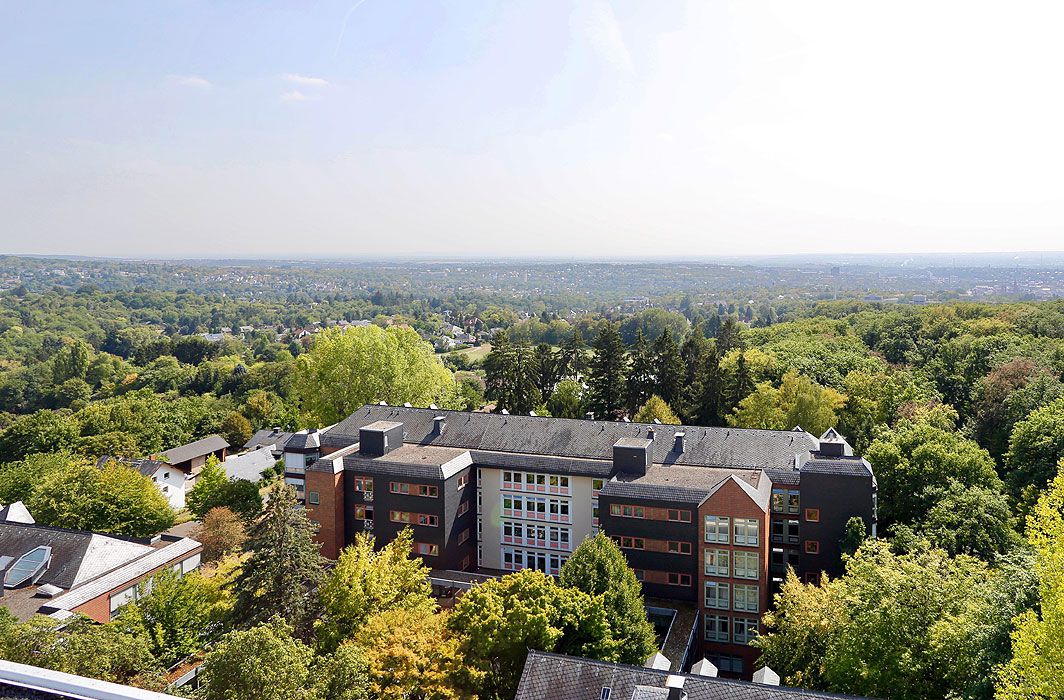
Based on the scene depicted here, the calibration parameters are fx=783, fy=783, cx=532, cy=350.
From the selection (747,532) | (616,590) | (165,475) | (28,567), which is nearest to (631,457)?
(747,532)

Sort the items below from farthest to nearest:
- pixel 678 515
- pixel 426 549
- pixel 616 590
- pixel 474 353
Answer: pixel 474 353
pixel 426 549
pixel 678 515
pixel 616 590

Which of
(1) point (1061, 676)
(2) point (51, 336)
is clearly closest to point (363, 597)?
(1) point (1061, 676)

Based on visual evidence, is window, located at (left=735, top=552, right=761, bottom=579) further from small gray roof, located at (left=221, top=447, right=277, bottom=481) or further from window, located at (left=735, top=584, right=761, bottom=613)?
small gray roof, located at (left=221, top=447, right=277, bottom=481)

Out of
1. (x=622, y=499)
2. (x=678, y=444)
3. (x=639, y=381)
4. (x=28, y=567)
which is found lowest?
(x=28, y=567)

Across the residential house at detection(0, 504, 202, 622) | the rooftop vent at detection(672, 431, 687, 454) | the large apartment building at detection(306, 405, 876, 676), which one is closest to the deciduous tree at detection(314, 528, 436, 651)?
the large apartment building at detection(306, 405, 876, 676)

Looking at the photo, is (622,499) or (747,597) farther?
(622,499)

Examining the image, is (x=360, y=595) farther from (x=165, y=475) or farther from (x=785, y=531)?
(x=165, y=475)

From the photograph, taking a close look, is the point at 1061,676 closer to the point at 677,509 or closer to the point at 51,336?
the point at 677,509
